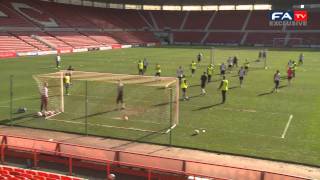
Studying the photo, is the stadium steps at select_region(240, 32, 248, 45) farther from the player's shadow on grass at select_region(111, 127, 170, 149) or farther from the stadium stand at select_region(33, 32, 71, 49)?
the player's shadow on grass at select_region(111, 127, 170, 149)

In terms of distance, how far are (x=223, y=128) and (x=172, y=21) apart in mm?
86869

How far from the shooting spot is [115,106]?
24453 mm

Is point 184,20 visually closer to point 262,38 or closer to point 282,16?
point 262,38

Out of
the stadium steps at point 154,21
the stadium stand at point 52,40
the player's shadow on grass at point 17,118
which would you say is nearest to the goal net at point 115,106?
the player's shadow on grass at point 17,118

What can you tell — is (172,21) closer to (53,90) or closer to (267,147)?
(53,90)

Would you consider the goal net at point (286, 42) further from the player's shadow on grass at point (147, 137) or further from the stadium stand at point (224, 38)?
the player's shadow on grass at point (147, 137)

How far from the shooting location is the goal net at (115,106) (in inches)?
822

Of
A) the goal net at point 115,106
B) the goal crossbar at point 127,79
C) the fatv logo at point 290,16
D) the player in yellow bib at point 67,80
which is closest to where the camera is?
the goal net at point 115,106

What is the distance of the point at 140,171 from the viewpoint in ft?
43.6

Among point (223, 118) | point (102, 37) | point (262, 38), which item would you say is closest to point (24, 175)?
point (223, 118)

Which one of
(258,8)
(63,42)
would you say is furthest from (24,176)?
(258,8)

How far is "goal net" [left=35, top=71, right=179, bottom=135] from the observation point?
20.9m

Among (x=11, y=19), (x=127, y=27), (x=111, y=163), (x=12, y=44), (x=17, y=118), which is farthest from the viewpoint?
(x=127, y=27)

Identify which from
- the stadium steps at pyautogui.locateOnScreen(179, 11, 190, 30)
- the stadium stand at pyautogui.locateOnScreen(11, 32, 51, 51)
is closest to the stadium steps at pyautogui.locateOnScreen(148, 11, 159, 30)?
the stadium steps at pyautogui.locateOnScreen(179, 11, 190, 30)
